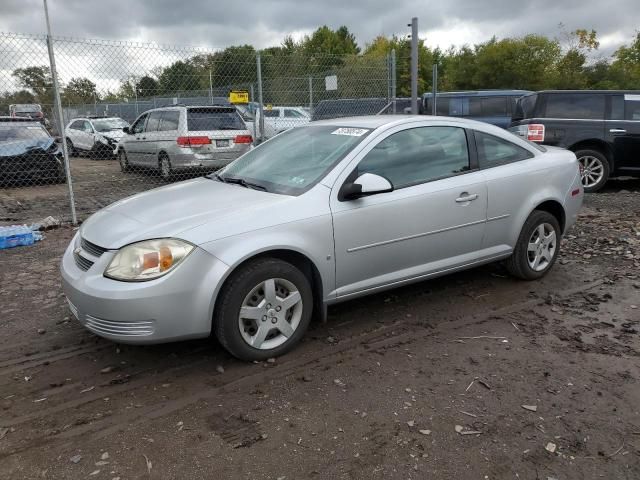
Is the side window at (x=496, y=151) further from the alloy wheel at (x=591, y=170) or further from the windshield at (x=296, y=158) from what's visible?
the alloy wheel at (x=591, y=170)

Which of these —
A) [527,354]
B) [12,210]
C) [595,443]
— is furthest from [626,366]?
[12,210]

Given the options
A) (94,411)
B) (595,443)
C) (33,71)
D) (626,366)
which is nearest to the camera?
(595,443)

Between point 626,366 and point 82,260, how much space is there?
140 inches

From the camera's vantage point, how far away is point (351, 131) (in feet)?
13.6

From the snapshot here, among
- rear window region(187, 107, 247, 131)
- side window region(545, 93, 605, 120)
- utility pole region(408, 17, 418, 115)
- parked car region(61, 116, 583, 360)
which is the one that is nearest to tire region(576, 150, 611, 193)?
side window region(545, 93, 605, 120)

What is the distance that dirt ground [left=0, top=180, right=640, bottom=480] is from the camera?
2604mm

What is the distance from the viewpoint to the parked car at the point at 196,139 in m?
10.2

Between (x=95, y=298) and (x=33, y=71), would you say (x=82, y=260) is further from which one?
(x=33, y=71)

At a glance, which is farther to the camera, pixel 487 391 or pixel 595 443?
pixel 487 391

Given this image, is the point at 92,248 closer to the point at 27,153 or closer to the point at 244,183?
the point at 244,183

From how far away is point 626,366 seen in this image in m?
3.49

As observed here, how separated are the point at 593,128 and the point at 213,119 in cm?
680

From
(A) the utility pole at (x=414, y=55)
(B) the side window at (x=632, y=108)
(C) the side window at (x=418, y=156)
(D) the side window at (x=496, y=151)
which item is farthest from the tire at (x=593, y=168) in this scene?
(C) the side window at (x=418, y=156)

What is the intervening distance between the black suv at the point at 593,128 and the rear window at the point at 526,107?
3cm
